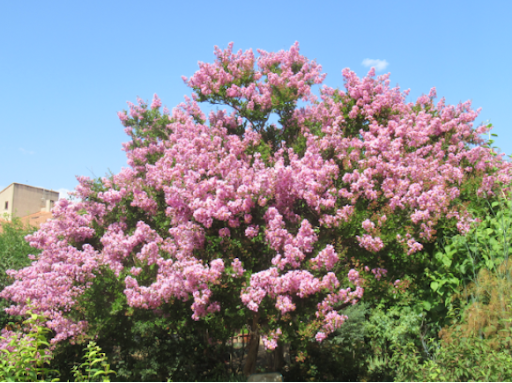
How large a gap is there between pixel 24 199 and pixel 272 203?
44882 millimetres

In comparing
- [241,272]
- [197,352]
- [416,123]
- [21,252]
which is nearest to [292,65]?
[416,123]

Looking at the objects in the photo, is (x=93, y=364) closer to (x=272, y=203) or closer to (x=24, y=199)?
(x=272, y=203)

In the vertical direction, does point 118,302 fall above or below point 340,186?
below

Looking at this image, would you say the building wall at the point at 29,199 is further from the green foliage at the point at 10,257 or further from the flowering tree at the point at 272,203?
the flowering tree at the point at 272,203

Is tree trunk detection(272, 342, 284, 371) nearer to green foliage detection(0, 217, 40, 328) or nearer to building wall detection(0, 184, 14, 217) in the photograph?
green foliage detection(0, 217, 40, 328)

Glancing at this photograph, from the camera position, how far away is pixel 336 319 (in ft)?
21.8

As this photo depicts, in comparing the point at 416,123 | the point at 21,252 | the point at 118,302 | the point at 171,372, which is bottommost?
the point at 171,372

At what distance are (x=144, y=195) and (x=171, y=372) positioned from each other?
428 centimetres

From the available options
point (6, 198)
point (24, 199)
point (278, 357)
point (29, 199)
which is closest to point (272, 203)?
point (278, 357)

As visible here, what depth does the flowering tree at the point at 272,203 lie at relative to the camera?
693cm

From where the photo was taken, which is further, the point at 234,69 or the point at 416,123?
the point at 234,69

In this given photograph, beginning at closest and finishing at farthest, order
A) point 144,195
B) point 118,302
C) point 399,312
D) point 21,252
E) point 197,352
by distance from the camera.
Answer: point 118,302
point 144,195
point 399,312
point 197,352
point 21,252

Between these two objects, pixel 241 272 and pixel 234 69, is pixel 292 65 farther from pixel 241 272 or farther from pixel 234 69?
pixel 241 272

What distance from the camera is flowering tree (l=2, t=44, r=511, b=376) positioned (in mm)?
6934
